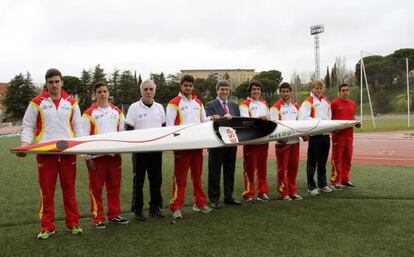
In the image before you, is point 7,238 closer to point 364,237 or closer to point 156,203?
point 156,203

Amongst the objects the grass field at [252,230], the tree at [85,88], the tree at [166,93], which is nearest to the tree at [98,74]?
the tree at [85,88]

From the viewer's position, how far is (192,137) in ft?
17.0

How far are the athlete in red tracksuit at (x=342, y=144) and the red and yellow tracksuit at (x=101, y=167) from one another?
13.8 feet

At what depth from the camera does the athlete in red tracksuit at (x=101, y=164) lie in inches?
189

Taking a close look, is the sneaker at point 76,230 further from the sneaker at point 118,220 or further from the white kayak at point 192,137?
the white kayak at point 192,137

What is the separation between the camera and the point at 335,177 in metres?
7.12

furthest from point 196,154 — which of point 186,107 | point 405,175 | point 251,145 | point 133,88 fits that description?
point 133,88

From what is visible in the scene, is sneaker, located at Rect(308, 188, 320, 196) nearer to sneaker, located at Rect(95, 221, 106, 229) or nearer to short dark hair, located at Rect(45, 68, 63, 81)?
sneaker, located at Rect(95, 221, 106, 229)

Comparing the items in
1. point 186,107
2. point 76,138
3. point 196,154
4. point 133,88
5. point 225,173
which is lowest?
point 225,173

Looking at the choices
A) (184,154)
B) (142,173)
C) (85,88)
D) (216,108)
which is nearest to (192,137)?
(184,154)

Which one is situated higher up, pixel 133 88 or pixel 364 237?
pixel 133 88

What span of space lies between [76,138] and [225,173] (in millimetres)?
2476

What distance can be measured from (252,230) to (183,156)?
55.7 inches

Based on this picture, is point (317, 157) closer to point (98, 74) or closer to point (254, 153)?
point (254, 153)
